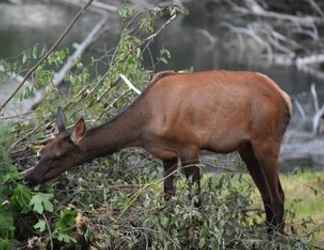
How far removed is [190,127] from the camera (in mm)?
8156

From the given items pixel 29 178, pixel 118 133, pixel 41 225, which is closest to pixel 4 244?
pixel 41 225

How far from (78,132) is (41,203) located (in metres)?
0.83

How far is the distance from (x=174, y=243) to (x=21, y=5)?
25.3 metres

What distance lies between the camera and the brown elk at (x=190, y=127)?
317 inches

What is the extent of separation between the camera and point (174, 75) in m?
8.43

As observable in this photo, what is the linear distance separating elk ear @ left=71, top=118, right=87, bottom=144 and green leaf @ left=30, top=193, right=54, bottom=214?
2.17 feet

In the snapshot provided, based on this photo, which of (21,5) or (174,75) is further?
(21,5)

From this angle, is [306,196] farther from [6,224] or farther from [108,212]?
[6,224]

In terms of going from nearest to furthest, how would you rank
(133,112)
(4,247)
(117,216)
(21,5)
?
1. (4,247)
2. (117,216)
3. (133,112)
4. (21,5)

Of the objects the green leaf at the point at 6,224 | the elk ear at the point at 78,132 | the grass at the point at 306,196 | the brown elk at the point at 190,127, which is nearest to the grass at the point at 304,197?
the grass at the point at 306,196

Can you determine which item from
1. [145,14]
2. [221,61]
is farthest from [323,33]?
[145,14]

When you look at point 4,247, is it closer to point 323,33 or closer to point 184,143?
point 184,143

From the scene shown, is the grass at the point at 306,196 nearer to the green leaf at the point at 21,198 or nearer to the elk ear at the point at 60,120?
the elk ear at the point at 60,120

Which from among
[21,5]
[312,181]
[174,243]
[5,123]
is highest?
[5,123]
